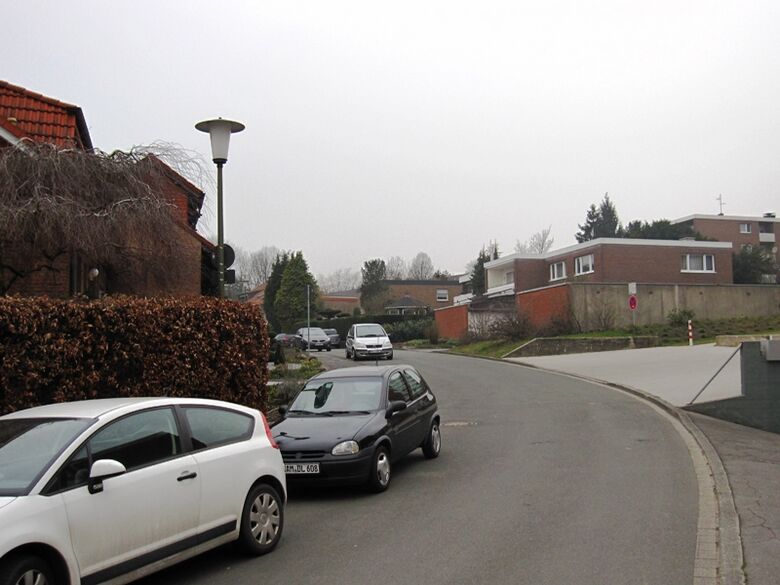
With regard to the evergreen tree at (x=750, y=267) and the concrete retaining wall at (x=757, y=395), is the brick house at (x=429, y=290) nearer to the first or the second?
the evergreen tree at (x=750, y=267)

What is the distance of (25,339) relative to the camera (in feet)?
28.5

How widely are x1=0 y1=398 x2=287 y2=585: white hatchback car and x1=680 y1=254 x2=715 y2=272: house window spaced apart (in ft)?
179

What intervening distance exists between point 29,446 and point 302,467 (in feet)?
13.0

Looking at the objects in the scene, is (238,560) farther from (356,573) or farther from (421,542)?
(421,542)

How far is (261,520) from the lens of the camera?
6578 millimetres

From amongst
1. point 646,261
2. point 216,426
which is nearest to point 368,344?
point 646,261

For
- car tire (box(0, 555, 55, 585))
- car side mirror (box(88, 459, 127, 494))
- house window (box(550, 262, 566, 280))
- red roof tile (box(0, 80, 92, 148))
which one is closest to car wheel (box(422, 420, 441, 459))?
car side mirror (box(88, 459, 127, 494))

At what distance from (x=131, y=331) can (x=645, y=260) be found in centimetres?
4971

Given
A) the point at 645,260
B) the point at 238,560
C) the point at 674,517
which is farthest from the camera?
the point at 645,260

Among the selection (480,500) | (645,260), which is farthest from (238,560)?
(645,260)

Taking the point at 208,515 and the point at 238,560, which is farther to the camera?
the point at 238,560

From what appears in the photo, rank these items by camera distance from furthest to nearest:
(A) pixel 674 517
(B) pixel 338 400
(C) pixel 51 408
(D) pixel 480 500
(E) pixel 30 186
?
(E) pixel 30 186
(B) pixel 338 400
(D) pixel 480 500
(A) pixel 674 517
(C) pixel 51 408

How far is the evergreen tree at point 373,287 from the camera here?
262ft

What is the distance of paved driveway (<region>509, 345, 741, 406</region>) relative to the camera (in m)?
19.5
